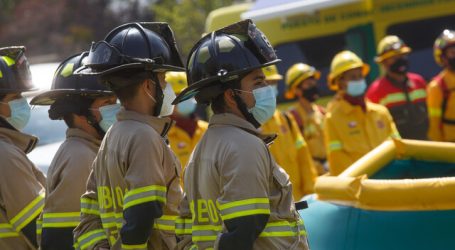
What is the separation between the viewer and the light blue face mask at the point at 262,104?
4.03 m

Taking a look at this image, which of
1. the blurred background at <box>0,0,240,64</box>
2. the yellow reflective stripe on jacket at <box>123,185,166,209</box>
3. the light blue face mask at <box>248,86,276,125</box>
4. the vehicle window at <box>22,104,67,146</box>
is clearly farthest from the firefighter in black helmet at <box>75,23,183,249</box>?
the blurred background at <box>0,0,240,64</box>

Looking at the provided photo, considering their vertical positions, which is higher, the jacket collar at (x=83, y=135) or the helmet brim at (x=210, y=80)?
the helmet brim at (x=210, y=80)

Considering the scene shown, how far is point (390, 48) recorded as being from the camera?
10062 millimetres

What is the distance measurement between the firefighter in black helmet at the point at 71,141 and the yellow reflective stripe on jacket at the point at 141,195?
0.79m

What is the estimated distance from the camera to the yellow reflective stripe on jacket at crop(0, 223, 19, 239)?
5027 mm

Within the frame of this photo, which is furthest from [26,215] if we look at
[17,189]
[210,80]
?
[210,80]

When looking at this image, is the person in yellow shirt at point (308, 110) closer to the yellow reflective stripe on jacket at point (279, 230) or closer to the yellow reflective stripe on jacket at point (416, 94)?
the yellow reflective stripe on jacket at point (416, 94)

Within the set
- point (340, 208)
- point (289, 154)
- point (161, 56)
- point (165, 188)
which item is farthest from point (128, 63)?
point (289, 154)

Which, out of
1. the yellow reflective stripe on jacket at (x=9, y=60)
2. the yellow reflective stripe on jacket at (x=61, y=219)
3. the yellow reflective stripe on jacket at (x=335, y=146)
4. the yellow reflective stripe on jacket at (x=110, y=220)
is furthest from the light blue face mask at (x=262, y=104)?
the yellow reflective stripe on jacket at (x=335, y=146)

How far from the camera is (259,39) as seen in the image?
4039mm

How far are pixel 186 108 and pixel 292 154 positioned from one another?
3.41 ft

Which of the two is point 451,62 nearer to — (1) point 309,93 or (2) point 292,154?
(1) point 309,93

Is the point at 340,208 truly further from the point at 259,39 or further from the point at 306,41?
the point at 306,41

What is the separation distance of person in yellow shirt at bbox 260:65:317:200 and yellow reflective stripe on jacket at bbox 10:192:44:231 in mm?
3749
